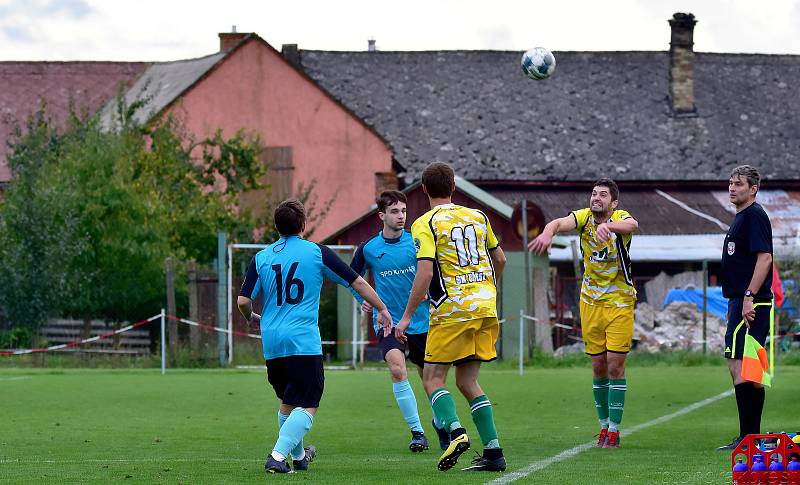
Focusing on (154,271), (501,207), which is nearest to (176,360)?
(154,271)

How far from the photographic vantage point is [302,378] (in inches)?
402

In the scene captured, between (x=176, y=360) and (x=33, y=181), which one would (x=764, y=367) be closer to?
(x=176, y=360)

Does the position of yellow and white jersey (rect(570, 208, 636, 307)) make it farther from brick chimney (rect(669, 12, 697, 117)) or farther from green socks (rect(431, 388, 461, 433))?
brick chimney (rect(669, 12, 697, 117))

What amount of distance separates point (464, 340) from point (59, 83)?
41770 millimetres

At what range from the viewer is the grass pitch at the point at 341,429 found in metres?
10.1

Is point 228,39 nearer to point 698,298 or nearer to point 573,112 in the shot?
point 573,112

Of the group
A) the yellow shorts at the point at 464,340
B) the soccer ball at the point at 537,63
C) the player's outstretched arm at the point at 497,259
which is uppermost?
the soccer ball at the point at 537,63

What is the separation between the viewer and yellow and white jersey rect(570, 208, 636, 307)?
485 inches

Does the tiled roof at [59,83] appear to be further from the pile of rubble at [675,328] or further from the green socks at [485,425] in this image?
the green socks at [485,425]

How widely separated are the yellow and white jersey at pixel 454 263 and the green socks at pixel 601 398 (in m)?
2.42

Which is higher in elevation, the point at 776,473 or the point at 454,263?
the point at 454,263

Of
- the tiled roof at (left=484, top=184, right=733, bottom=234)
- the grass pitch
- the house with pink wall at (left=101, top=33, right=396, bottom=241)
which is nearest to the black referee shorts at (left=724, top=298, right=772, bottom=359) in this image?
the grass pitch

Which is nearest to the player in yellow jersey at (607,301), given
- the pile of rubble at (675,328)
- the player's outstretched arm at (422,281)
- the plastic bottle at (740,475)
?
the player's outstretched arm at (422,281)

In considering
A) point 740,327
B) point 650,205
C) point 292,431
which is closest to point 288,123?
point 650,205
